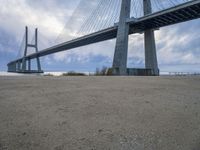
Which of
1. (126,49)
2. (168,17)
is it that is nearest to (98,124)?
(168,17)

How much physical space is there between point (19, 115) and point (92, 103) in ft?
4.68

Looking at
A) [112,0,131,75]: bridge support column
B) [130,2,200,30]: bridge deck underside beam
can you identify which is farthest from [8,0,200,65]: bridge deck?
[112,0,131,75]: bridge support column

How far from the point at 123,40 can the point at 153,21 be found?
3513 millimetres

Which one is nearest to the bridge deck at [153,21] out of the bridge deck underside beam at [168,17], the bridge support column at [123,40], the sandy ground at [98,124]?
the bridge deck underside beam at [168,17]

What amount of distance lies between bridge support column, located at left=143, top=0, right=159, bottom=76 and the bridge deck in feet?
3.47

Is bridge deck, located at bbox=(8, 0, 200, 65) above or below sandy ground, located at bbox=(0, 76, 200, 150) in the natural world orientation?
above

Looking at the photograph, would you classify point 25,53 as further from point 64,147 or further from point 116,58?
point 64,147

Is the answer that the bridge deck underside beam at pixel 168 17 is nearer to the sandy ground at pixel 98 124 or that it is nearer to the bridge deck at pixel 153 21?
the bridge deck at pixel 153 21

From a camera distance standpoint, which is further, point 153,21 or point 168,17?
point 153,21

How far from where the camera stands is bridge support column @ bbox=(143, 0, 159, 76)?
2333 centimetres

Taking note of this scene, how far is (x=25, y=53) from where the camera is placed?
4631 centimetres

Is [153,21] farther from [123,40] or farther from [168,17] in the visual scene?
[123,40]

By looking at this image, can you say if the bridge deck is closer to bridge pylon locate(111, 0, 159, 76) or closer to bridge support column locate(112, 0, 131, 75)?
bridge support column locate(112, 0, 131, 75)

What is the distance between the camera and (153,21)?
70.0ft
